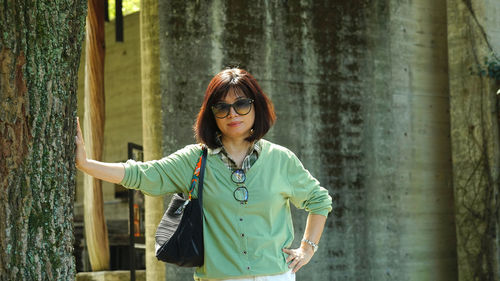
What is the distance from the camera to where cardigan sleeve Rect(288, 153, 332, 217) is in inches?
148

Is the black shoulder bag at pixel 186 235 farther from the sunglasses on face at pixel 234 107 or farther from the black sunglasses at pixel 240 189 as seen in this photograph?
the sunglasses on face at pixel 234 107

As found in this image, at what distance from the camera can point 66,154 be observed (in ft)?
11.2

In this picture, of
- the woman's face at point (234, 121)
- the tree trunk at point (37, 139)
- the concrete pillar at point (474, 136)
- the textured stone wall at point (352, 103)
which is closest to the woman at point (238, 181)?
the woman's face at point (234, 121)

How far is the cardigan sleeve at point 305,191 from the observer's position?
3764 millimetres

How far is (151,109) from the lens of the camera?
762 cm

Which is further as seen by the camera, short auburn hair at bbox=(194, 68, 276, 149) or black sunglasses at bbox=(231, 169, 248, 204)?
short auburn hair at bbox=(194, 68, 276, 149)

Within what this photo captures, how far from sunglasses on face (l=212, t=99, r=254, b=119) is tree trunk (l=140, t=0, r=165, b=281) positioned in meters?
3.86

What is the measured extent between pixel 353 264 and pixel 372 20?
2476 mm

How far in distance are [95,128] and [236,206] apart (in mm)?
8892

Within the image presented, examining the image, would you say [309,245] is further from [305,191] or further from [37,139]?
[37,139]

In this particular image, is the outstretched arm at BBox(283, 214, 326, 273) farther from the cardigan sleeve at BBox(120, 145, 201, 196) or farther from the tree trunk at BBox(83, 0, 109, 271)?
the tree trunk at BBox(83, 0, 109, 271)

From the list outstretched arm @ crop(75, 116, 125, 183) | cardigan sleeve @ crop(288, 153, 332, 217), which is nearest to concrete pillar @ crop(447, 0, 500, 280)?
cardigan sleeve @ crop(288, 153, 332, 217)

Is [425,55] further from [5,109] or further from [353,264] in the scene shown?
[5,109]

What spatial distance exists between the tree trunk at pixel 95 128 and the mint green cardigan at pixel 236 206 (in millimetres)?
8517
